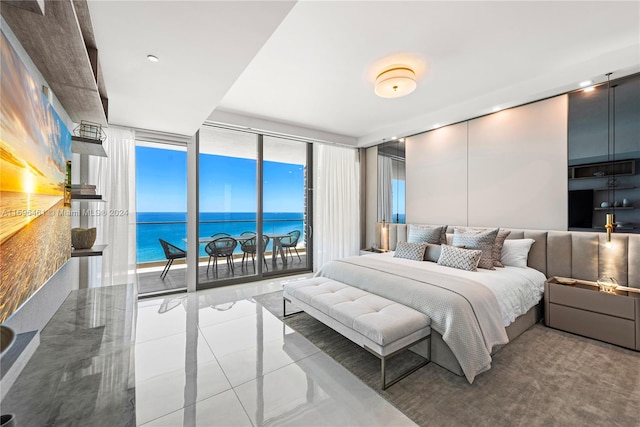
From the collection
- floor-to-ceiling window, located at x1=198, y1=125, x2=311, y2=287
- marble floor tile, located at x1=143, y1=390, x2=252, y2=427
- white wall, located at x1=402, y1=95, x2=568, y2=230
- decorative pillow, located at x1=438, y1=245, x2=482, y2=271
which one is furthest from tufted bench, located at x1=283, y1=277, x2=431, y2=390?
white wall, located at x1=402, y1=95, x2=568, y2=230

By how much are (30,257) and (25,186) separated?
0.97ft

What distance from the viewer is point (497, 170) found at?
3738 millimetres

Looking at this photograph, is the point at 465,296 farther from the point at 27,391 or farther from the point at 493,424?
the point at 27,391

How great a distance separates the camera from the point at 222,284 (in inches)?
175

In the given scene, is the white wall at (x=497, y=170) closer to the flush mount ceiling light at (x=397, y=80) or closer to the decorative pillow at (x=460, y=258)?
the decorative pillow at (x=460, y=258)

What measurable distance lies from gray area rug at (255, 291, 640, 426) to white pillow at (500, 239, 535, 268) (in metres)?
0.88

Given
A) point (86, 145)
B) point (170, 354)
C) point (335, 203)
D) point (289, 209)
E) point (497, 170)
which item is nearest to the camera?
point (86, 145)

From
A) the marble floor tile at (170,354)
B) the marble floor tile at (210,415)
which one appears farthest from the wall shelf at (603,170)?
the marble floor tile at (170,354)

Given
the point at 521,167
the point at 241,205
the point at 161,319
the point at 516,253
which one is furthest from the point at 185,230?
the point at 521,167

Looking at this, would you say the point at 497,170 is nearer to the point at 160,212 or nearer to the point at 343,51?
the point at 343,51

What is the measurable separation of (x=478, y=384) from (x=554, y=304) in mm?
1628

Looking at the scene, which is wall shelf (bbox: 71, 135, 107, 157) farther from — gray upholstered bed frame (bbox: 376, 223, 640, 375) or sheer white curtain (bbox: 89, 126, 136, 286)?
→ gray upholstered bed frame (bbox: 376, 223, 640, 375)

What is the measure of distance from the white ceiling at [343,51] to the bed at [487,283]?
1.82 meters

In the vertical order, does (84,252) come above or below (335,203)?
below
